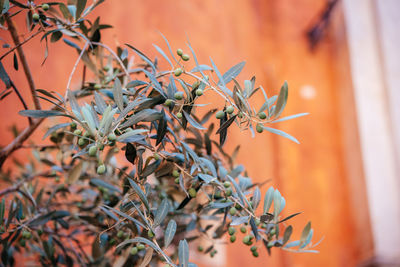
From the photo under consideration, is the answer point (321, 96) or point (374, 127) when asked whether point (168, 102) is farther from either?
point (321, 96)

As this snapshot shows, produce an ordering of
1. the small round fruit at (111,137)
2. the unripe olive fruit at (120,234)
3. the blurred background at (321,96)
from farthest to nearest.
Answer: the blurred background at (321,96), the unripe olive fruit at (120,234), the small round fruit at (111,137)

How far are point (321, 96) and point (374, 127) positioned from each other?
522 millimetres

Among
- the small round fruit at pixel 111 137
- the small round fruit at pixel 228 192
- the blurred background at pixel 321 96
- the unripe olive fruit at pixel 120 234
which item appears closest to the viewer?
the small round fruit at pixel 111 137

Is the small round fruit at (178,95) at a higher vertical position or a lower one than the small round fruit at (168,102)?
higher

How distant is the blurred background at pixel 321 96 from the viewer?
3.05 meters

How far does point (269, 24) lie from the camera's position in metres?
3.67

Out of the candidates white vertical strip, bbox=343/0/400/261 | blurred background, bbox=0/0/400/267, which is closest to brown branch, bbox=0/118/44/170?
blurred background, bbox=0/0/400/267

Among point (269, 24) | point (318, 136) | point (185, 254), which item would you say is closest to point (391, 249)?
point (318, 136)

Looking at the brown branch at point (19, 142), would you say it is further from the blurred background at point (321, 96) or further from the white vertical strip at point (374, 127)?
the white vertical strip at point (374, 127)

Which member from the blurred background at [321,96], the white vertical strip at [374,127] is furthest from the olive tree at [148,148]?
the white vertical strip at [374,127]

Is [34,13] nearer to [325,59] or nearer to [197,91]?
[197,91]

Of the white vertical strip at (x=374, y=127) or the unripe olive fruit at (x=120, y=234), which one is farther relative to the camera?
the white vertical strip at (x=374, y=127)

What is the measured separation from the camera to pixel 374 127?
330cm

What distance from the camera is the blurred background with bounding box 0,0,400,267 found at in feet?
10.0
